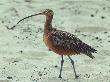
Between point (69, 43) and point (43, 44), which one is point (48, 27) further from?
point (43, 44)

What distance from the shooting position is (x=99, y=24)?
13781 mm

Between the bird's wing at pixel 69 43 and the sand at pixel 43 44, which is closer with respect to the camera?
the bird's wing at pixel 69 43

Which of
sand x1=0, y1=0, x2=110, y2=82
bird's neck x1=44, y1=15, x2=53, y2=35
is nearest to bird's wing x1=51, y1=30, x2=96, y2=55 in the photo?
bird's neck x1=44, y1=15, x2=53, y2=35

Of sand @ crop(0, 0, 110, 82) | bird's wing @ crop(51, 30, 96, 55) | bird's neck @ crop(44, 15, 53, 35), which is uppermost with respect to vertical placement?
bird's neck @ crop(44, 15, 53, 35)

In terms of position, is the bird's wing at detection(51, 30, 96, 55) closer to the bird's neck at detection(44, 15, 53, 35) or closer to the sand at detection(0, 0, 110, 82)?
the bird's neck at detection(44, 15, 53, 35)

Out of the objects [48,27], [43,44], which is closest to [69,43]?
[48,27]

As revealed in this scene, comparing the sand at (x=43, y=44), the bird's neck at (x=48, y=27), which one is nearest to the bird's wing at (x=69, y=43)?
the bird's neck at (x=48, y=27)

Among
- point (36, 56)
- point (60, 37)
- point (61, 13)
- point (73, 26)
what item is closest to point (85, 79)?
point (60, 37)

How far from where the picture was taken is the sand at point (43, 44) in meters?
10.3

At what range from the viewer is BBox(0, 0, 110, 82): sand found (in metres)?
10.3

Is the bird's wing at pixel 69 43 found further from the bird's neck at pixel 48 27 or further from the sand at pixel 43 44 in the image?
the sand at pixel 43 44

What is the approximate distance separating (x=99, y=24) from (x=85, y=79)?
Result: 3977 millimetres

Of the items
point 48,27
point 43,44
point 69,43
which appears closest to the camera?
point 69,43

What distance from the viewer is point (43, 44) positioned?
12.2 metres
